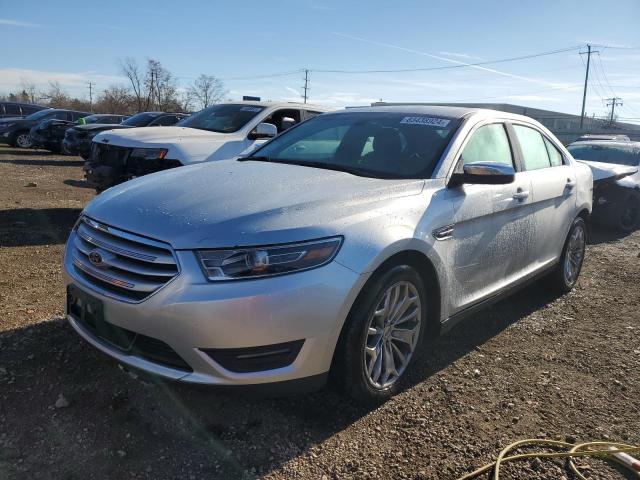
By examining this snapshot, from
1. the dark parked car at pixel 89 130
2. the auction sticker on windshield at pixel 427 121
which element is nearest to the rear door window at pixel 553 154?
the auction sticker on windshield at pixel 427 121

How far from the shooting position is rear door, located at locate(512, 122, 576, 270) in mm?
4285

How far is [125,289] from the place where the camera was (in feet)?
8.16

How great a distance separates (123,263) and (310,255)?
0.91 metres

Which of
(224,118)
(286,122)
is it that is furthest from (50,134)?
(286,122)

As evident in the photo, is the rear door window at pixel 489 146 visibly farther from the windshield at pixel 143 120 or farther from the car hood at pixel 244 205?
the windshield at pixel 143 120

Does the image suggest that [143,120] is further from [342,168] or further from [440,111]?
[342,168]

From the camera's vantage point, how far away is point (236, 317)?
2.31 metres

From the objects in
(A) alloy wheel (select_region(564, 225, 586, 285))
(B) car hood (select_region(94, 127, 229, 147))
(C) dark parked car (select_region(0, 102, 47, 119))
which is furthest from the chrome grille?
(C) dark parked car (select_region(0, 102, 47, 119))

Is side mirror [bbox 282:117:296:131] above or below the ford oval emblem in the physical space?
above

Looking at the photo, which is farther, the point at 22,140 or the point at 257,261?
the point at 22,140

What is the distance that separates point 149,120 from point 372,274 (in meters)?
14.5

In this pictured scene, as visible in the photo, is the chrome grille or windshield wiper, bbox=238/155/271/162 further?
windshield wiper, bbox=238/155/271/162

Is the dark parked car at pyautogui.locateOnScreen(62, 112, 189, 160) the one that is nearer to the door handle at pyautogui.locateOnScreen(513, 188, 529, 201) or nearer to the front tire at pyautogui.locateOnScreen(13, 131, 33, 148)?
the front tire at pyautogui.locateOnScreen(13, 131, 33, 148)

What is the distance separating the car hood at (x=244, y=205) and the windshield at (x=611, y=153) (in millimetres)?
8140
